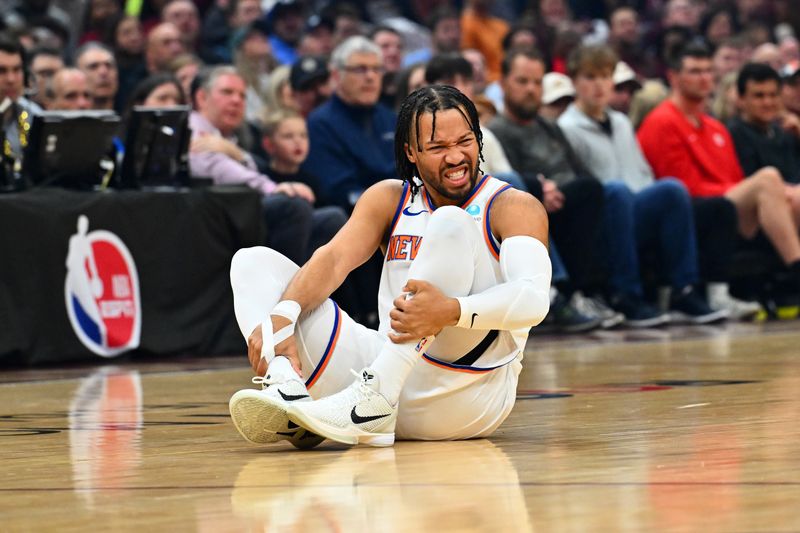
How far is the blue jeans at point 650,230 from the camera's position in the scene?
916cm

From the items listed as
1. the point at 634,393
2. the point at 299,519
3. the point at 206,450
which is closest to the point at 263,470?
the point at 206,450

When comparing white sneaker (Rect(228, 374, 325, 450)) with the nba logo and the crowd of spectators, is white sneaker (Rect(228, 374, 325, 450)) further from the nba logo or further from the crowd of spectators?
the crowd of spectators

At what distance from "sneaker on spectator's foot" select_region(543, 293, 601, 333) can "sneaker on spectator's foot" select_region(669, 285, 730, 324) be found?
60 centimetres

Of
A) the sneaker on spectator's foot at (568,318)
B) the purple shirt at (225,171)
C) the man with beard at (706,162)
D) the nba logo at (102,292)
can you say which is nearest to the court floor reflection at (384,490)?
the nba logo at (102,292)

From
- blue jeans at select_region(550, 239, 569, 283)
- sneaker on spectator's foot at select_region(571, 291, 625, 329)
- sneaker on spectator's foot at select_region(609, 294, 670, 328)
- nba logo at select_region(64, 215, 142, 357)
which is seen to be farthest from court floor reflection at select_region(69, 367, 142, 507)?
sneaker on spectator's foot at select_region(609, 294, 670, 328)

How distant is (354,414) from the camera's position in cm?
370

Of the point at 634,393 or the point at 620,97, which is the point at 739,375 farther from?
the point at 620,97

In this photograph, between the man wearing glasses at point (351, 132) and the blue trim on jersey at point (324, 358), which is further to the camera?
the man wearing glasses at point (351, 132)

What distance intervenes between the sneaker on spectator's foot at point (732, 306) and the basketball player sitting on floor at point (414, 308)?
5961 millimetres

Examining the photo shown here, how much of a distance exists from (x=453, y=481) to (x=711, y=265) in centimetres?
696

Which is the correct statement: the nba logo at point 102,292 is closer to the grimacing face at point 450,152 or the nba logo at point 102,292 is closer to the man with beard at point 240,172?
the man with beard at point 240,172

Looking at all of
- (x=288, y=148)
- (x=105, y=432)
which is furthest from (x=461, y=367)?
(x=288, y=148)

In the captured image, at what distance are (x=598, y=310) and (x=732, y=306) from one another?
1.16 meters

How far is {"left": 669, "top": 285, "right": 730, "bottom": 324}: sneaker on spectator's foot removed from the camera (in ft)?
30.5
